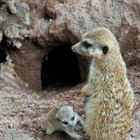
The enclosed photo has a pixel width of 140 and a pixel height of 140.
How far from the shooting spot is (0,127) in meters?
4.52

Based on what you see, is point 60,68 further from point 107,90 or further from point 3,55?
point 107,90

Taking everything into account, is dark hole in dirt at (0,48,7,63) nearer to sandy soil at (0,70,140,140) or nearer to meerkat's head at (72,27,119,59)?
sandy soil at (0,70,140,140)

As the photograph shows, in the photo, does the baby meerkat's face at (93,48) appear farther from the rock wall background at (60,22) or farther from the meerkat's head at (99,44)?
the rock wall background at (60,22)

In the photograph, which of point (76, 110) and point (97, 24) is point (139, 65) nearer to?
point (97, 24)

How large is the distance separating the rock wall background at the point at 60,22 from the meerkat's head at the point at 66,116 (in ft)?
5.06

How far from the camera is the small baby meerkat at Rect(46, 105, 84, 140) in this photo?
421 centimetres

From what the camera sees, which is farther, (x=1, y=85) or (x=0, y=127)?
(x=1, y=85)

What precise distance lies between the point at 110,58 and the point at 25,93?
166cm

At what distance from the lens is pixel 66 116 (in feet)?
13.8

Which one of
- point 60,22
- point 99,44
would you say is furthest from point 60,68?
point 99,44

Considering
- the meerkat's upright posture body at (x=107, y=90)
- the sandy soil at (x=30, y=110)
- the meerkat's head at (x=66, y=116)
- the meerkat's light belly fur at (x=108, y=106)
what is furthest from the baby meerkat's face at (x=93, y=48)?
the sandy soil at (x=30, y=110)

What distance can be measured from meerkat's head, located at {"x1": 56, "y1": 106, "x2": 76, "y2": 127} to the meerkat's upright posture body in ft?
0.49

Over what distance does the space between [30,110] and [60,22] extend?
140 centimetres

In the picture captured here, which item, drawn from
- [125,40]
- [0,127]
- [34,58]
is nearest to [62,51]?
[34,58]
